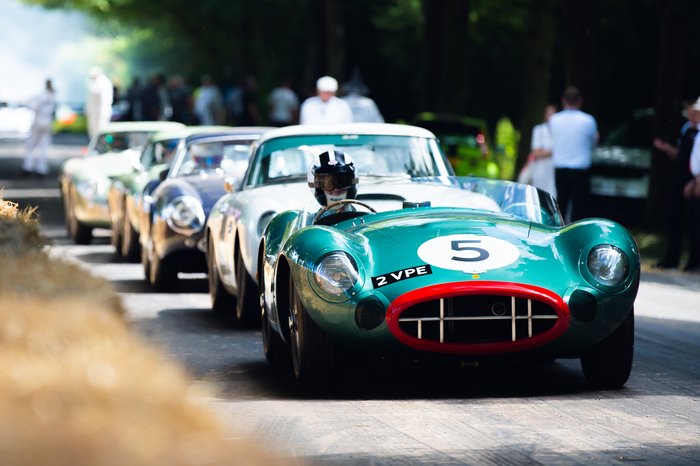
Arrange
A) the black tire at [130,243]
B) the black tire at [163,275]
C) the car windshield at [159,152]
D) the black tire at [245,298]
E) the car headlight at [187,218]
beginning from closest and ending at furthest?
the black tire at [245,298] → the car headlight at [187,218] → the black tire at [163,275] → the black tire at [130,243] → the car windshield at [159,152]

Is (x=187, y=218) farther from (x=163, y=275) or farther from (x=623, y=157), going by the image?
(x=623, y=157)

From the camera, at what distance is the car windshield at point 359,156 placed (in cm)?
1188

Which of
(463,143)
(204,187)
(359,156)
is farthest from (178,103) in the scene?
(359,156)

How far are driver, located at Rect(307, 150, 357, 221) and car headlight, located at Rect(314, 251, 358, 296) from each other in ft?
5.26

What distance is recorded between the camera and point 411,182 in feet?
36.5

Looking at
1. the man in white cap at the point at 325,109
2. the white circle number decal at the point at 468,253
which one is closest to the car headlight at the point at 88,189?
the man in white cap at the point at 325,109

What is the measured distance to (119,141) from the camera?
21234mm

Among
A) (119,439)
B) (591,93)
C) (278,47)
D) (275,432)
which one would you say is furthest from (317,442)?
(278,47)

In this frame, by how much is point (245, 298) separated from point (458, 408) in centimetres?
363

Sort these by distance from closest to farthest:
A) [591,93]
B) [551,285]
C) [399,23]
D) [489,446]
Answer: [489,446], [551,285], [591,93], [399,23]

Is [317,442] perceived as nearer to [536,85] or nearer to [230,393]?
[230,393]

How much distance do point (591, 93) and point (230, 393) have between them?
52.9ft

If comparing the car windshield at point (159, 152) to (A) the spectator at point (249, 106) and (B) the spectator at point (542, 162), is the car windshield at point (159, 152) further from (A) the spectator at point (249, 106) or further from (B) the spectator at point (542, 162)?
(A) the spectator at point (249, 106)

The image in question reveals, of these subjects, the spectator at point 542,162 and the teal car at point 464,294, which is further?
the spectator at point 542,162
